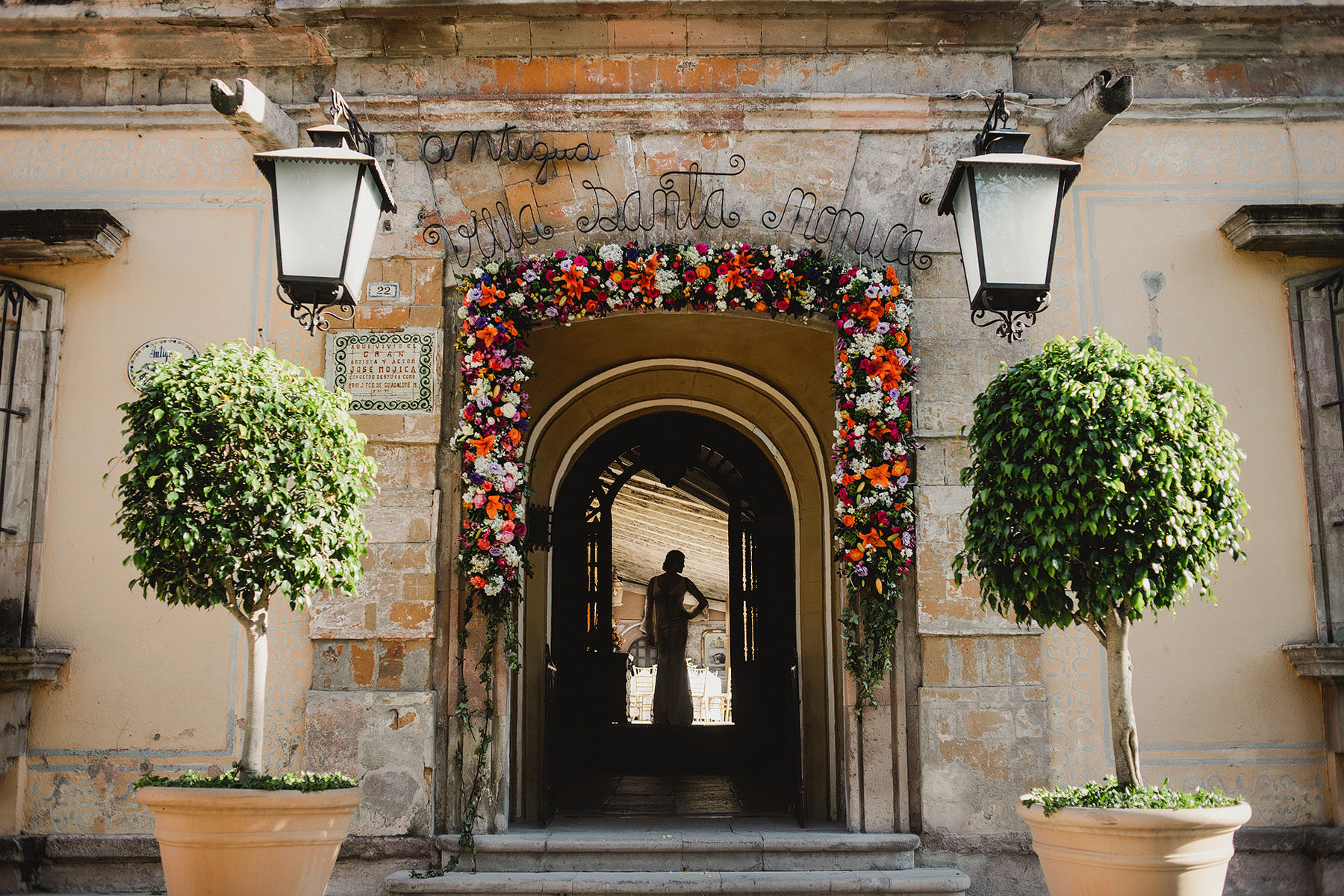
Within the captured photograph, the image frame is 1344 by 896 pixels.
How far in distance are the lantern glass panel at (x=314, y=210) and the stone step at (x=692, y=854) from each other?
8.86 ft

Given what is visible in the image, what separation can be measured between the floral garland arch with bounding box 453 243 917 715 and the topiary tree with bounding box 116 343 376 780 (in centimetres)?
112

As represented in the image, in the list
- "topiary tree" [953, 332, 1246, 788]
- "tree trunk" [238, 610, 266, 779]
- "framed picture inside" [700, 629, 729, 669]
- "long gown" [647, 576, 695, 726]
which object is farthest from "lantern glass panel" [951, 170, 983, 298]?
"framed picture inside" [700, 629, 729, 669]

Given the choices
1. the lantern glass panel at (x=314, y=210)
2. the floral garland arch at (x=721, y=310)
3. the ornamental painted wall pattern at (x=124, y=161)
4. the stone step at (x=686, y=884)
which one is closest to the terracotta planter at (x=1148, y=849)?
the stone step at (x=686, y=884)

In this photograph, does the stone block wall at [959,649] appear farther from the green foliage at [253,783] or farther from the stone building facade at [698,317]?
the green foliage at [253,783]

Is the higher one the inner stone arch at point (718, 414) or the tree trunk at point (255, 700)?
the inner stone arch at point (718, 414)

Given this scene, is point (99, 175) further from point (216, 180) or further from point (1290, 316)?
point (1290, 316)

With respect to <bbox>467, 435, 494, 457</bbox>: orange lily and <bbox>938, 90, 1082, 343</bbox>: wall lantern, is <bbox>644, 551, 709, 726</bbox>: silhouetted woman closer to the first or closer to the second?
<bbox>467, 435, 494, 457</bbox>: orange lily

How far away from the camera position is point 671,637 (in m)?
9.81

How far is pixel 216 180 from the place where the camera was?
5832 millimetres

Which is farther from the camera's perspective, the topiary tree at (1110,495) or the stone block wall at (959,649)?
the stone block wall at (959,649)

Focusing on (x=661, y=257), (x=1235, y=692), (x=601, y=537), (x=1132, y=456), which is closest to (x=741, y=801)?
(x=601, y=537)

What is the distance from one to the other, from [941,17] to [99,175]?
457 centimetres

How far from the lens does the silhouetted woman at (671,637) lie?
9.63 m

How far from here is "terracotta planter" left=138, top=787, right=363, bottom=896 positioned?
12.2 feet
